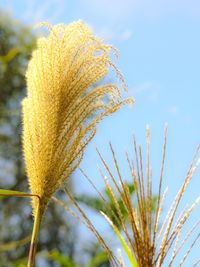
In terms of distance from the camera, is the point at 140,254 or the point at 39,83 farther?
the point at 39,83

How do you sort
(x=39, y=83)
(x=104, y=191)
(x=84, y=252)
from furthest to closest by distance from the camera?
(x=84, y=252)
(x=104, y=191)
(x=39, y=83)

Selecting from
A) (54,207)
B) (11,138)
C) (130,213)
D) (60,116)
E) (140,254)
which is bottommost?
(140,254)

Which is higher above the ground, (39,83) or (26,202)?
(26,202)

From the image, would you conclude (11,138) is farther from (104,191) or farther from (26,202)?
(104,191)

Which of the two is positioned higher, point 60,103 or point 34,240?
point 60,103

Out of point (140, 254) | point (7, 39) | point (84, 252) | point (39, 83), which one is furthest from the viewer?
point (7, 39)

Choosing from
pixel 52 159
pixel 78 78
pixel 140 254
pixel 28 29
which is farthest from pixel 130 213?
pixel 28 29

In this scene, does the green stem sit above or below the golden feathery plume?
below

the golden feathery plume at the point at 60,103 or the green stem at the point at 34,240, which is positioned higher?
the golden feathery plume at the point at 60,103
